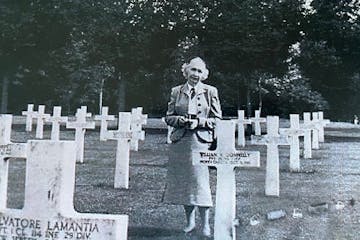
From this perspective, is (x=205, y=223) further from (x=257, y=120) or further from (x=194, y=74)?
(x=257, y=120)

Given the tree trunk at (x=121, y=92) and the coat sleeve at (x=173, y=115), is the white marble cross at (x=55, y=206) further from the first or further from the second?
the tree trunk at (x=121, y=92)

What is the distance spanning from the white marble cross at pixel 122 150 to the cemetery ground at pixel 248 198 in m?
0.13

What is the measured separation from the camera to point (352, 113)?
10.7m

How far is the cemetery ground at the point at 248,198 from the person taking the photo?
361 cm

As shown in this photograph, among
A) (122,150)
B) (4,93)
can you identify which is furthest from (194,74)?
(4,93)

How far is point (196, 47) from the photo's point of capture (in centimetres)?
827

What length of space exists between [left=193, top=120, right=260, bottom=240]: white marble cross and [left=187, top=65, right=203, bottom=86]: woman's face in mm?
538

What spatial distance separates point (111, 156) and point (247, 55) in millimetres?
2904

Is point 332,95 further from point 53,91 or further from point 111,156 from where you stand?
point 53,91

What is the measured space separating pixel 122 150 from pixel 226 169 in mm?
2468

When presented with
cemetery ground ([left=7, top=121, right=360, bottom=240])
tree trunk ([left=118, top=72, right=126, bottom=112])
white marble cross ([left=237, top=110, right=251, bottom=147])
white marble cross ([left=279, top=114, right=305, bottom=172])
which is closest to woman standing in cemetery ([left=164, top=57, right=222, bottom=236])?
cemetery ground ([left=7, top=121, right=360, bottom=240])

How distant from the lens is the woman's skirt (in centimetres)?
351

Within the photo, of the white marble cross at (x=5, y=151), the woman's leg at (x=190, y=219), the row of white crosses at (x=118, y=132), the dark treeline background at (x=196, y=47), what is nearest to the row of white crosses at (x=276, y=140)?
the dark treeline background at (x=196, y=47)

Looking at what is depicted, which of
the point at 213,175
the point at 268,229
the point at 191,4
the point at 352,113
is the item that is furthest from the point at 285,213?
the point at 352,113
